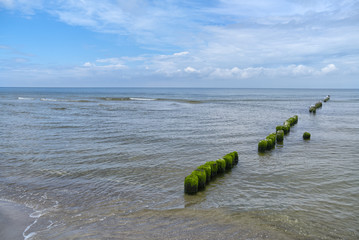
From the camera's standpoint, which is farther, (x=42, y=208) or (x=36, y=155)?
(x=36, y=155)

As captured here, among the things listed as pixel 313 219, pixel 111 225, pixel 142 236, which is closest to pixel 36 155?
pixel 111 225

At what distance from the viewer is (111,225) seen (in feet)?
27.3

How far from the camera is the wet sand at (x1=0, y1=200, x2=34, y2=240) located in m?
7.76

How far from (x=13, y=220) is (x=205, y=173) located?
729 cm

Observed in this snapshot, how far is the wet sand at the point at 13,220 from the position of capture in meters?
7.76

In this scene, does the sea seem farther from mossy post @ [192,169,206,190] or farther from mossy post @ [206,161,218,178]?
mossy post @ [206,161,218,178]

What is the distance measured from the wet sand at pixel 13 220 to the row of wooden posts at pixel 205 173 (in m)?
5.71

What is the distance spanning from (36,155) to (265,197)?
45.2 feet

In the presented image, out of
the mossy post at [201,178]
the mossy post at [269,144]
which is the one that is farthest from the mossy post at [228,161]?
the mossy post at [269,144]

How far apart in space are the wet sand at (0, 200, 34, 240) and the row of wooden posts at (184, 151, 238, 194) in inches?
225

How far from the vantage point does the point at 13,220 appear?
8570 millimetres

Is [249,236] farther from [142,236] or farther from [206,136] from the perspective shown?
[206,136]

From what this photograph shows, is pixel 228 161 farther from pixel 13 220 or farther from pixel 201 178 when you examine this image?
pixel 13 220

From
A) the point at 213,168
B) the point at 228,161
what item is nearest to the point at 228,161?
the point at 228,161
